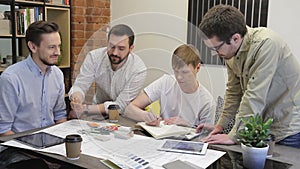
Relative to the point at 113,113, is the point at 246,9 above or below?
above

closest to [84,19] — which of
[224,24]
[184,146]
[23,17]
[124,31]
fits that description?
[23,17]

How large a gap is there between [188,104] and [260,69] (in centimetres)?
52

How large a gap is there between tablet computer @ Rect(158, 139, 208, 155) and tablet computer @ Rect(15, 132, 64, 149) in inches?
19.1

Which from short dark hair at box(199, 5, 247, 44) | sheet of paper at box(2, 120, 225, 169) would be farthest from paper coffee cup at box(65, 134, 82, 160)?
short dark hair at box(199, 5, 247, 44)

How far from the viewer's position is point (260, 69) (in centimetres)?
139

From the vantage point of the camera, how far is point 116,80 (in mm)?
1812

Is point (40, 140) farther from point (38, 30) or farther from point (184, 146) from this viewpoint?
point (38, 30)

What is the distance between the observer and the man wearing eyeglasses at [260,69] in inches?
54.7

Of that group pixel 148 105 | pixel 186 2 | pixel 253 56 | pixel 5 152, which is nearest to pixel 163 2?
pixel 186 2

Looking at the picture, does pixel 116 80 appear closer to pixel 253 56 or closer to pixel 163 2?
pixel 253 56

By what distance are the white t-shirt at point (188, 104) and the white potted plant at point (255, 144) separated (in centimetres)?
51

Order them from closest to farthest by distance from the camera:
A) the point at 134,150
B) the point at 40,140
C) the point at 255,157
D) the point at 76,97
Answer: the point at 255,157, the point at 134,150, the point at 40,140, the point at 76,97

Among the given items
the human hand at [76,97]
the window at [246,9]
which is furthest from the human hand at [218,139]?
the window at [246,9]

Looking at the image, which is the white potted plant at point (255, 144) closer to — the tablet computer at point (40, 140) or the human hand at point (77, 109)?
the tablet computer at point (40, 140)
